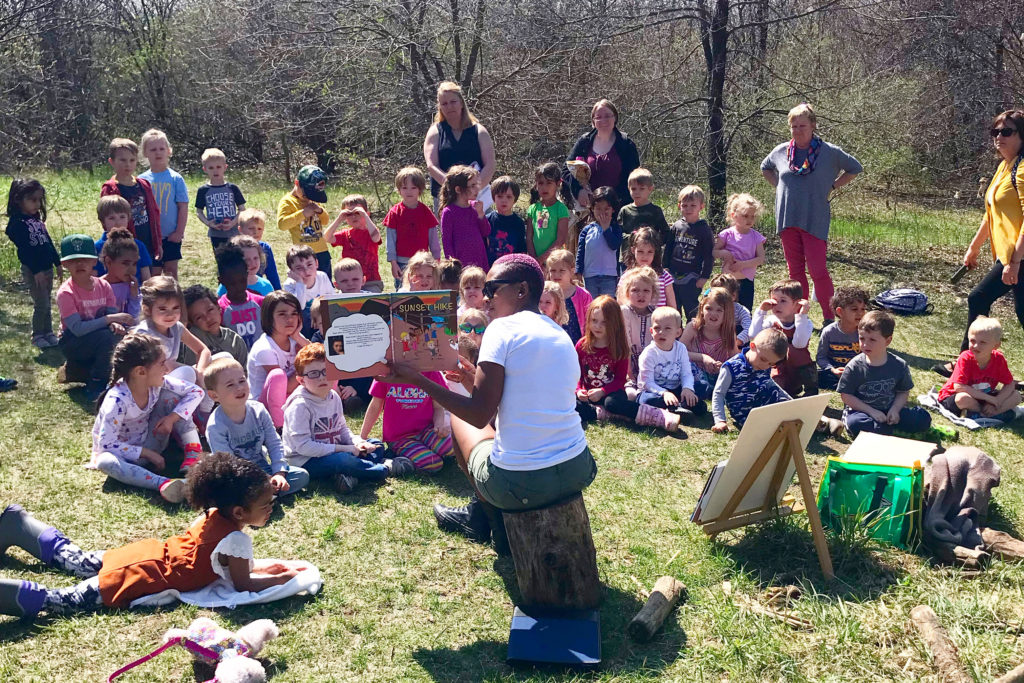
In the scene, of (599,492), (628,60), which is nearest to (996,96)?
(628,60)

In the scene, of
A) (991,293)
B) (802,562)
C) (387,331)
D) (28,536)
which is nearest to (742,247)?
(991,293)

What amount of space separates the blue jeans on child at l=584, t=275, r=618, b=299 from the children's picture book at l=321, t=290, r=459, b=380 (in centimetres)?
405

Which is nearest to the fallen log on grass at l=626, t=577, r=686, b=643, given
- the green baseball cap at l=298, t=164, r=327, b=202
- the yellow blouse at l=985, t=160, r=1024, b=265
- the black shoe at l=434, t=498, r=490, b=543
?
the black shoe at l=434, t=498, r=490, b=543

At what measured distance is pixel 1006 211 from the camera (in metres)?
6.98

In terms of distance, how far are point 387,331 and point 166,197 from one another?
5393mm

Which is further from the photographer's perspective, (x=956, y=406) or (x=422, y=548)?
(x=956, y=406)

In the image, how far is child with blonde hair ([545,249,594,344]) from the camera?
714cm

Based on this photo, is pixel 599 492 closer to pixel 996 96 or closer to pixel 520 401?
pixel 520 401

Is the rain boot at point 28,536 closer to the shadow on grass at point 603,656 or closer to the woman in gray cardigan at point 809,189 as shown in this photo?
the shadow on grass at point 603,656

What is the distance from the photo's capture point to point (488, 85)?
45.0ft

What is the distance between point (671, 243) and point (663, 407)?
200 cm

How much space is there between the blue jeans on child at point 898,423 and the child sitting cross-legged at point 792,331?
0.74 metres

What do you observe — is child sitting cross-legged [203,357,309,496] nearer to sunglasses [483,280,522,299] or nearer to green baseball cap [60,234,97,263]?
sunglasses [483,280,522,299]

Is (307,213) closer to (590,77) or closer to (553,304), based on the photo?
(553,304)
